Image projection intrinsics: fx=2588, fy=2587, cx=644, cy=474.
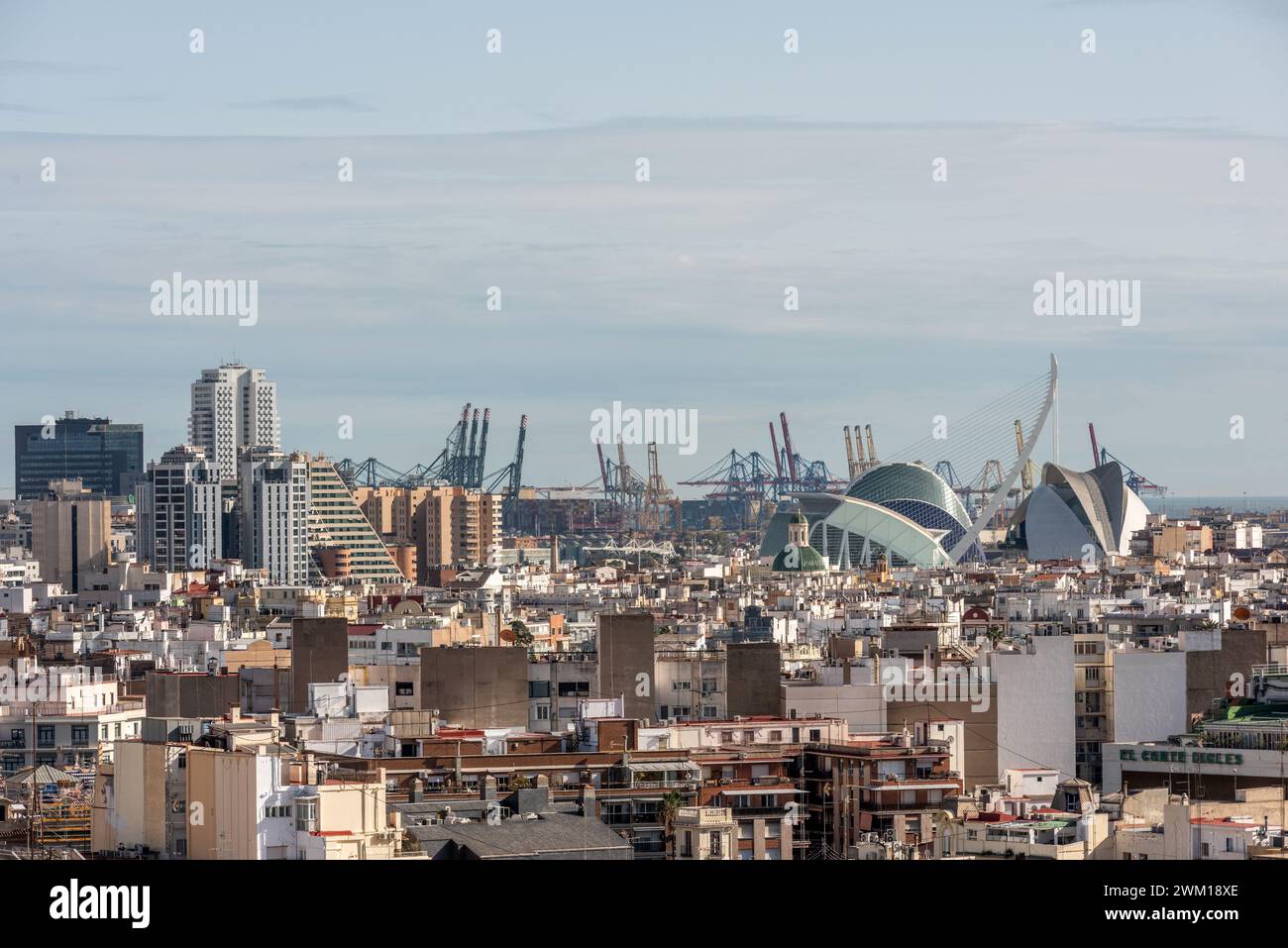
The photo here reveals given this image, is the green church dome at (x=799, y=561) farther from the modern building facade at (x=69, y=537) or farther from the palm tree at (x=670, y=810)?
the palm tree at (x=670, y=810)

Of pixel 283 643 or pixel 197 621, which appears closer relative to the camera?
pixel 283 643

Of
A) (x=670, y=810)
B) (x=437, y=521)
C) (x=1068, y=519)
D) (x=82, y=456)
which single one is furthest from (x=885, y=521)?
(x=670, y=810)
